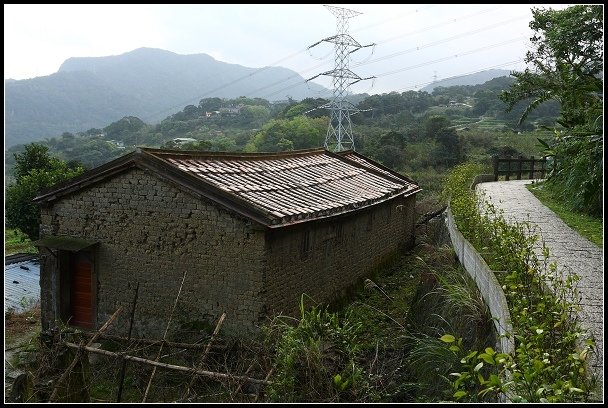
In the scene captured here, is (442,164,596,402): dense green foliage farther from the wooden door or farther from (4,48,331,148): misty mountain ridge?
(4,48,331,148): misty mountain ridge

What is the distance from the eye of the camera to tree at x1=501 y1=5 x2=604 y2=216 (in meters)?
6.60

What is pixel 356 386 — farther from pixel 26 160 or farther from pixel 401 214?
pixel 26 160

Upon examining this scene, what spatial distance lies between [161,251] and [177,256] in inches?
14.0

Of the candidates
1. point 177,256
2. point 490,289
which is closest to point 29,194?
point 177,256

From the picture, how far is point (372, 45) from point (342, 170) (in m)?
29.7

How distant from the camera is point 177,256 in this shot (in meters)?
10.1

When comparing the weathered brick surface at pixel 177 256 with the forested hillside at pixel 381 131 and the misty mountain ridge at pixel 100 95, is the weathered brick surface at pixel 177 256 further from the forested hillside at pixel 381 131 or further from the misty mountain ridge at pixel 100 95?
the misty mountain ridge at pixel 100 95

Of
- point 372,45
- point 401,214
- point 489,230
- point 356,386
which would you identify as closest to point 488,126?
point 372,45

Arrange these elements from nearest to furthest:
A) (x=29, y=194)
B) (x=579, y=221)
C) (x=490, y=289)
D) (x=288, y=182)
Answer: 1. (x=490, y=289)
2. (x=288, y=182)
3. (x=579, y=221)
4. (x=29, y=194)

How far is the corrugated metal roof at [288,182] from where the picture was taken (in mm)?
10328

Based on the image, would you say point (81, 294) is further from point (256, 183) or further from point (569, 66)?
point (569, 66)

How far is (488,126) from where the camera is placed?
56.3 m

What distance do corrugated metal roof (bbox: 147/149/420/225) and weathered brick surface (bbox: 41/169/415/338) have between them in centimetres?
40

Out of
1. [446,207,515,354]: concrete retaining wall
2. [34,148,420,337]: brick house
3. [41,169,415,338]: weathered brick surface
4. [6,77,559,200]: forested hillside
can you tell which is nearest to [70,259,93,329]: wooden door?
[34,148,420,337]: brick house
